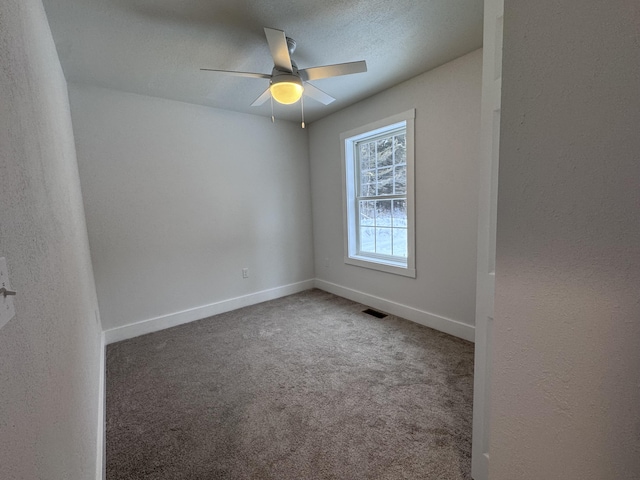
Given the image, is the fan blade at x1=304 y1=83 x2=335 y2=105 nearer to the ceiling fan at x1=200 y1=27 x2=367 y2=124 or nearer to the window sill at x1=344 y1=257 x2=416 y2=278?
the ceiling fan at x1=200 y1=27 x2=367 y2=124

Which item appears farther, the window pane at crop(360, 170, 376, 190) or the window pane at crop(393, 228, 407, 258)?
the window pane at crop(360, 170, 376, 190)

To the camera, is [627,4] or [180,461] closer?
[627,4]

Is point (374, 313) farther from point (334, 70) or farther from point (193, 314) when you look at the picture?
point (334, 70)

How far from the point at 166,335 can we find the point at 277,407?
1698 millimetres

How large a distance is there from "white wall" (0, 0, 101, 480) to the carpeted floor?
1.42 feet

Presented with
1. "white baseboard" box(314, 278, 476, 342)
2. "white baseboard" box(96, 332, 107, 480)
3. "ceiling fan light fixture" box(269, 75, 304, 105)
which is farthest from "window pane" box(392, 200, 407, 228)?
"white baseboard" box(96, 332, 107, 480)

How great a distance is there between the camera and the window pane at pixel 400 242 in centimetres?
318

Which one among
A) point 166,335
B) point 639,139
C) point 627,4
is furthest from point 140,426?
point 627,4

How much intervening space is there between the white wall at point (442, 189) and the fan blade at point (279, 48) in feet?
4.65

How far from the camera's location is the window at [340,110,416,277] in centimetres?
296

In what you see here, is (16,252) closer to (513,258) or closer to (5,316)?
(5,316)

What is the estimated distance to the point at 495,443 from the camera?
2.75 ft

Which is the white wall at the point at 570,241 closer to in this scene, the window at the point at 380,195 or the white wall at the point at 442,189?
the white wall at the point at 442,189

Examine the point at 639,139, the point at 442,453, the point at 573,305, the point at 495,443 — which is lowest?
the point at 442,453
